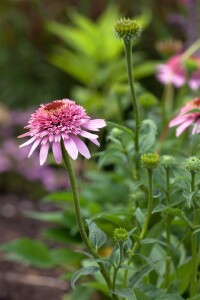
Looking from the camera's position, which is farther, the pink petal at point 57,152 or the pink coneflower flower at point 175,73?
the pink coneflower flower at point 175,73

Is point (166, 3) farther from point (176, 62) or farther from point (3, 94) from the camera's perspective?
point (176, 62)

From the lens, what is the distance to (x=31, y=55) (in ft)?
16.4

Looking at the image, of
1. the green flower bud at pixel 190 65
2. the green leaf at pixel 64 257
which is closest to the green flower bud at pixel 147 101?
the green flower bud at pixel 190 65

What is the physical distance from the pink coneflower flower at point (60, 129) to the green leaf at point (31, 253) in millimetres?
1086

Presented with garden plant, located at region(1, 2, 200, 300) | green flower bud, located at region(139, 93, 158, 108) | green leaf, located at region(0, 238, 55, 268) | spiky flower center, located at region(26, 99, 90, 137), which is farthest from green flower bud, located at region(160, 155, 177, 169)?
green leaf, located at region(0, 238, 55, 268)

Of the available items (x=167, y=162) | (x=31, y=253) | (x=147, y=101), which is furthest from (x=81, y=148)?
(x=31, y=253)

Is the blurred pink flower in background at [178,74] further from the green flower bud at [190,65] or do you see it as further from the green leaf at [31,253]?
the green leaf at [31,253]

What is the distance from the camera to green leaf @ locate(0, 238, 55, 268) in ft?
7.60

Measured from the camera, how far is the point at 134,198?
5.26 feet

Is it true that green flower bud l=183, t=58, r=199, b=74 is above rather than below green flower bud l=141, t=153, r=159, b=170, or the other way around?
above

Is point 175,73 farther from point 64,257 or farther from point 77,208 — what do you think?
point 77,208

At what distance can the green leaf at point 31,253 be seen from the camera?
232cm

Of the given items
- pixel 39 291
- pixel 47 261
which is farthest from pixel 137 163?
pixel 39 291

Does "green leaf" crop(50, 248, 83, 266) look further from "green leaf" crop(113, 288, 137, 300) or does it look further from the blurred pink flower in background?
"green leaf" crop(113, 288, 137, 300)
